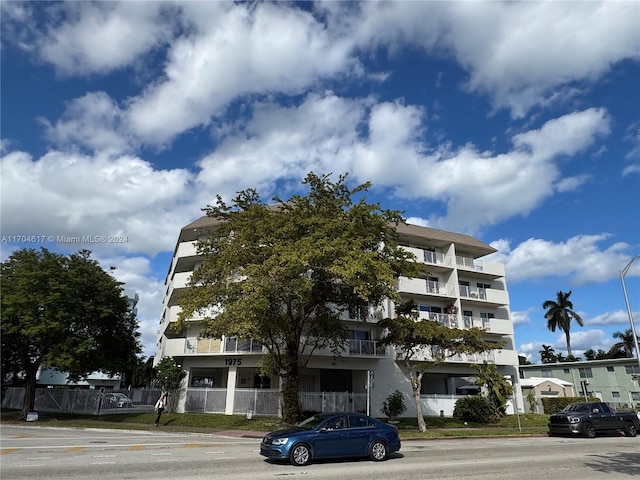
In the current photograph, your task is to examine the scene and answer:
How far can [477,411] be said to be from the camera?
96.1 ft

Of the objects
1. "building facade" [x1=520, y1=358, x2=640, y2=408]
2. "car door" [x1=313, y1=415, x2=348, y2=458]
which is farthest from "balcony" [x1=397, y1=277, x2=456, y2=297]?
"car door" [x1=313, y1=415, x2=348, y2=458]

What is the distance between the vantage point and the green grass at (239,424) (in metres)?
22.5

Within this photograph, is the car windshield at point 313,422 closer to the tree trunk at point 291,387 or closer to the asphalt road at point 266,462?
the asphalt road at point 266,462

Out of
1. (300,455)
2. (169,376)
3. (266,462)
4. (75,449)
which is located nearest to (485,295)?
(169,376)

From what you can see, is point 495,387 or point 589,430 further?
point 495,387

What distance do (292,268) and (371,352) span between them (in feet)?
46.7

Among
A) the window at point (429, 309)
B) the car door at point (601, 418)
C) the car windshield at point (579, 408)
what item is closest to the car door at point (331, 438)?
the car windshield at point (579, 408)

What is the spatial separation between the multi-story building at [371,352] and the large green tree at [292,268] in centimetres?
401

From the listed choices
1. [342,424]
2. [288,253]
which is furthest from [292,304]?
[342,424]

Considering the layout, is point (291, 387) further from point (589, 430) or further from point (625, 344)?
point (625, 344)

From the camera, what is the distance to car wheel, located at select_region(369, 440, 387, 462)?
12.8 meters

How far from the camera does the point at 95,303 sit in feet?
92.6

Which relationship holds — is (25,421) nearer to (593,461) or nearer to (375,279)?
(375,279)

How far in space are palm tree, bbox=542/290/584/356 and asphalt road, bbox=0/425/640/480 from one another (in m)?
56.3
